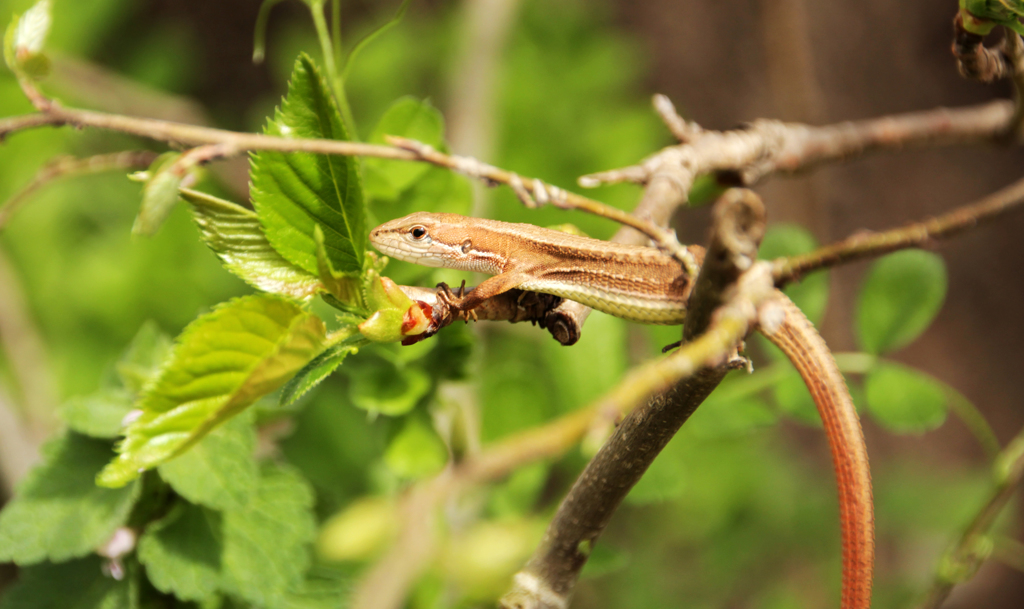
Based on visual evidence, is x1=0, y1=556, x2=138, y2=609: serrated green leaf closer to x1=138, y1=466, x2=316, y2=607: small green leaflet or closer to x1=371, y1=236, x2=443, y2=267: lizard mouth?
x1=138, y1=466, x2=316, y2=607: small green leaflet

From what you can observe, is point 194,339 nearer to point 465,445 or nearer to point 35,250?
point 465,445

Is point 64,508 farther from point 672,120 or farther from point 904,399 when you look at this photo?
point 904,399

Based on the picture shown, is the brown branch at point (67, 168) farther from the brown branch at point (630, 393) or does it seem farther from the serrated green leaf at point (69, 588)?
the brown branch at point (630, 393)

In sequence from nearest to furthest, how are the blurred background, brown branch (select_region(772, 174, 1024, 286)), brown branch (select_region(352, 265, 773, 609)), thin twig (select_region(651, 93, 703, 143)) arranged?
brown branch (select_region(352, 265, 773, 609)) → brown branch (select_region(772, 174, 1024, 286)) → thin twig (select_region(651, 93, 703, 143)) → the blurred background

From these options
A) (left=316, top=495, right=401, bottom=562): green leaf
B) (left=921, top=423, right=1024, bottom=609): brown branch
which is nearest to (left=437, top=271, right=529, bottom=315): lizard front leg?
(left=316, top=495, right=401, bottom=562): green leaf

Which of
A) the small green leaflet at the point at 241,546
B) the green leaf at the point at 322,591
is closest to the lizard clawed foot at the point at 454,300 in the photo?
the small green leaflet at the point at 241,546

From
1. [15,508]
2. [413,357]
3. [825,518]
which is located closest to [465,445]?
[413,357]

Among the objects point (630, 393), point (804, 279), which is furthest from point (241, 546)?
point (804, 279)
